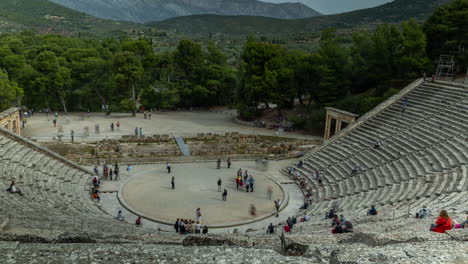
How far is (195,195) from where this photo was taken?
23297 millimetres

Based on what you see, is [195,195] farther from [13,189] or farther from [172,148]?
[172,148]

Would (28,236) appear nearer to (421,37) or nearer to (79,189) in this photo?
(79,189)

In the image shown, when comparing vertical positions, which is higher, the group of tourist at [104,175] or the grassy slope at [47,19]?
the grassy slope at [47,19]

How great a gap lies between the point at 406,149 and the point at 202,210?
44.3 ft

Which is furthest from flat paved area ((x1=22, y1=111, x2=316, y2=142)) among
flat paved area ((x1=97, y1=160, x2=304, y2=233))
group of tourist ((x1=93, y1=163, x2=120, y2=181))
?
group of tourist ((x1=93, y1=163, x2=120, y2=181))

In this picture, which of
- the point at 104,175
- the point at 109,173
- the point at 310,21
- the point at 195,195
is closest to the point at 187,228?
the point at 195,195

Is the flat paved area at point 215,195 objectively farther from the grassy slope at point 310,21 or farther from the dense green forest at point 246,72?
the grassy slope at point 310,21

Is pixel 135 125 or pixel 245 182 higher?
pixel 135 125

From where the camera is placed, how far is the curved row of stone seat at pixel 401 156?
63.4ft

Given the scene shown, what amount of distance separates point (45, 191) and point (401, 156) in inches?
829

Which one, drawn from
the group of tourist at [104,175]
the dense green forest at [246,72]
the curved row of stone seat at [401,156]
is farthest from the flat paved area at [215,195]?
the dense green forest at [246,72]

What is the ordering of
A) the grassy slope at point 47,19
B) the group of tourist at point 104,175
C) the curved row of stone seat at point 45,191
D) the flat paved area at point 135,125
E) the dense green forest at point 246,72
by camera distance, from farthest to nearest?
1. the grassy slope at point 47,19
2. the dense green forest at point 246,72
3. the flat paved area at point 135,125
4. the group of tourist at point 104,175
5. the curved row of stone seat at point 45,191

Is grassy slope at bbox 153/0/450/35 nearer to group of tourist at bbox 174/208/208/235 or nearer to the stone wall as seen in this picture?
the stone wall

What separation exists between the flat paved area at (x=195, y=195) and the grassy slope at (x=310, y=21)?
102105 millimetres
